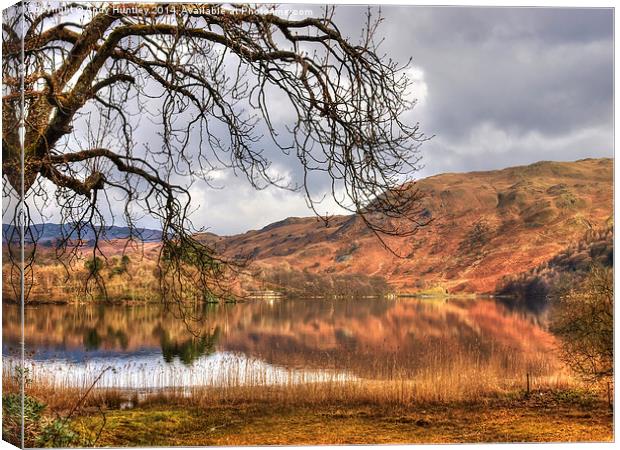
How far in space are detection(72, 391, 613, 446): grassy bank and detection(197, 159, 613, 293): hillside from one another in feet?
3.84

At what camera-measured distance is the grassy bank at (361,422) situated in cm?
722

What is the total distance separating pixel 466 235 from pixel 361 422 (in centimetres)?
203

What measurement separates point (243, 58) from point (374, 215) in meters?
1.80

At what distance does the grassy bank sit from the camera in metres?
7.22

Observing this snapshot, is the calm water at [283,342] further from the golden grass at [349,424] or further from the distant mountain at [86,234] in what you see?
the distant mountain at [86,234]

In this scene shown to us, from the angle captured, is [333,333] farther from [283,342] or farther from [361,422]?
[361,422]

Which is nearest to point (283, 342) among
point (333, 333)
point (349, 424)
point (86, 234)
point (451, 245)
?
point (333, 333)

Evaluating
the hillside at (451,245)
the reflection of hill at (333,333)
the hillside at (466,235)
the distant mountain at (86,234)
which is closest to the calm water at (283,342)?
the reflection of hill at (333,333)

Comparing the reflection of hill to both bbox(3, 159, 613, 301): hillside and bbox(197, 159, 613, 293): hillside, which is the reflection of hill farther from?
bbox(197, 159, 613, 293): hillside

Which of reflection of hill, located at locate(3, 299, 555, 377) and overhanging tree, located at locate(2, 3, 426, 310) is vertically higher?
overhanging tree, located at locate(2, 3, 426, 310)

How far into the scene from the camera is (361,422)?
292 inches

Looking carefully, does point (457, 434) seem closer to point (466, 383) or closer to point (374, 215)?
point (466, 383)

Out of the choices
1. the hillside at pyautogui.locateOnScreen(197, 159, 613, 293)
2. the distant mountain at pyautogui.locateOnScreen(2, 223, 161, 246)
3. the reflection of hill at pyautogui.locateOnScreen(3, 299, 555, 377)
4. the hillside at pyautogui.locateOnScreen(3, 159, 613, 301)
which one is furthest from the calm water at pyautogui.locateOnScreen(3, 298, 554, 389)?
the distant mountain at pyautogui.locateOnScreen(2, 223, 161, 246)

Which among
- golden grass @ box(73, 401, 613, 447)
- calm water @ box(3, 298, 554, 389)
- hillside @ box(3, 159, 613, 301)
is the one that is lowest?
golden grass @ box(73, 401, 613, 447)
